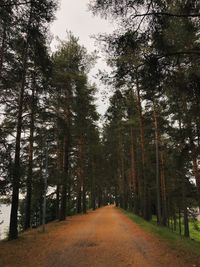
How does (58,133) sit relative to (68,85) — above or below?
below

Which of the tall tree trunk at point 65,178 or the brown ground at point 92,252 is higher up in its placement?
the tall tree trunk at point 65,178

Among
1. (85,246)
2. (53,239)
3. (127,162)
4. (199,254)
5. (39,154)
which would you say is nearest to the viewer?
(199,254)

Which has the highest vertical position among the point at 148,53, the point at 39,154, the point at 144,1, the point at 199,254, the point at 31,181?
the point at 144,1

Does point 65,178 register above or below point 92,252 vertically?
above

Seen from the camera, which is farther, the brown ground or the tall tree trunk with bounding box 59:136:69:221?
the tall tree trunk with bounding box 59:136:69:221

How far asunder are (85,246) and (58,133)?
718 cm

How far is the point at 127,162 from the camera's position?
4194 cm

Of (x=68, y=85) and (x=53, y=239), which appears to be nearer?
(x=53, y=239)

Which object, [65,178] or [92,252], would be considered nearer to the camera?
[92,252]

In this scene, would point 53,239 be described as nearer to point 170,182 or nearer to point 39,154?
point 39,154

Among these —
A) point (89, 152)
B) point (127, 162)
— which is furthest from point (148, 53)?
point (127, 162)

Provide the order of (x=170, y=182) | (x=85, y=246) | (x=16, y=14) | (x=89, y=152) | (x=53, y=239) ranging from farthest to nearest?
(x=170, y=182), (x=89, y=152), (x=53, y=239), (x=85, y=246), (x=16, y=14)

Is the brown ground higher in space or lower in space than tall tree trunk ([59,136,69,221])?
lower

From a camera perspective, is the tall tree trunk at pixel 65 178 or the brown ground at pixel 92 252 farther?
the tall tree trunk at pixel 65 178
